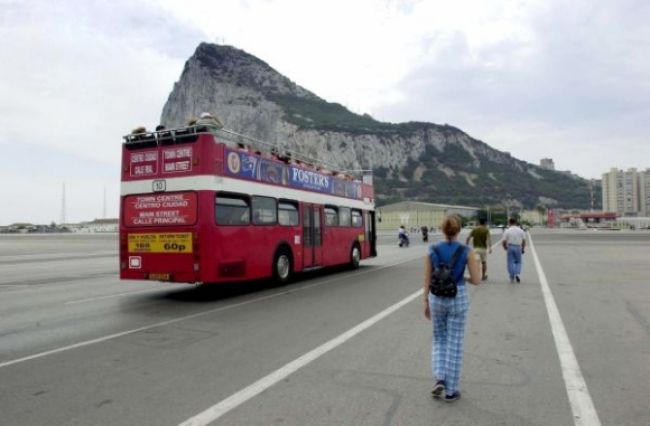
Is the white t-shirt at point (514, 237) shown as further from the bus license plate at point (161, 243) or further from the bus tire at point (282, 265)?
the bus license plate at point (161, 243)

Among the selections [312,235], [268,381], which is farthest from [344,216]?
[268,381]

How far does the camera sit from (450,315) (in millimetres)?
4641

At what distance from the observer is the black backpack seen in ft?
14.9

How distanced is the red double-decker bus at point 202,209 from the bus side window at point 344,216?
152 inches

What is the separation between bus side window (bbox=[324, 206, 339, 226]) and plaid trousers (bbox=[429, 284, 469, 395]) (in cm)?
1148

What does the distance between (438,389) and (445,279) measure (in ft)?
3.10

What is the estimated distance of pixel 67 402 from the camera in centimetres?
453

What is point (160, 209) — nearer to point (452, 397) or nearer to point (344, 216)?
point (344, 216)

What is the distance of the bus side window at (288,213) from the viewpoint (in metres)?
13.4

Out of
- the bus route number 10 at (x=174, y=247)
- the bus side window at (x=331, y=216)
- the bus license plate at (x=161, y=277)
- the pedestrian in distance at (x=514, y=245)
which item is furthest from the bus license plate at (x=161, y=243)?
the pedestrian in distance at (x=514, y=245)

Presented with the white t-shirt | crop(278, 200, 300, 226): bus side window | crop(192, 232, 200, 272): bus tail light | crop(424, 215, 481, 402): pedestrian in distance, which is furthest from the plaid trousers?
the white t-shirt

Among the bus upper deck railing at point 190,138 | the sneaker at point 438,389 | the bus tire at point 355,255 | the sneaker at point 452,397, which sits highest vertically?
the bus upper deck railing at point 190,138

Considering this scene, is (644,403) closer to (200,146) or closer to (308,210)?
(200,146)

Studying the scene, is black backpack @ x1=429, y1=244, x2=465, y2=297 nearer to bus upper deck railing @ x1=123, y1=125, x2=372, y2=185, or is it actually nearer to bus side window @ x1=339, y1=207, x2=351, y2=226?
bus upper deck railing @ x1=123, y1=125, x2=372, y2=185
